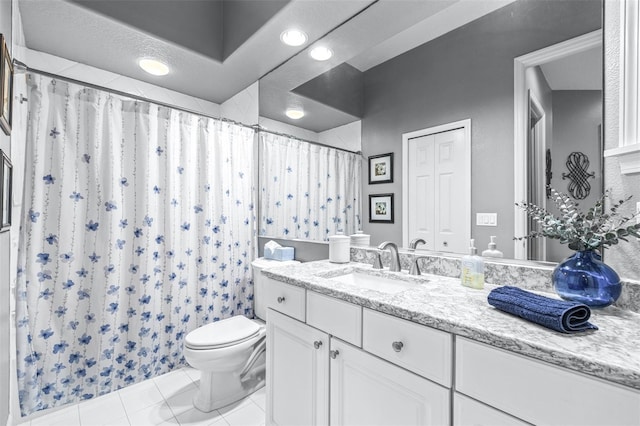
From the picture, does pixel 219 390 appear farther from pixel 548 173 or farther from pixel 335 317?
pixel 548 173

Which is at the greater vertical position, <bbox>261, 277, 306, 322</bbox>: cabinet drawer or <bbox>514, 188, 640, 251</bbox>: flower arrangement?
<bbox>514, 188, 640, 251</bbox>: flower arrangement

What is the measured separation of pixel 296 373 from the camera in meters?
1.21

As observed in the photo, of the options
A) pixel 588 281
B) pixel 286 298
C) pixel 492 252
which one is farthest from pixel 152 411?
pixel 588 281

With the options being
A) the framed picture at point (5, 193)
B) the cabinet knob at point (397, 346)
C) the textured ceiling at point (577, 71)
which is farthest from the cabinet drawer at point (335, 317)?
the framed picture at point (5, 193)

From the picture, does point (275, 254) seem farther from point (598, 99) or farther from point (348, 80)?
point (598, 99)

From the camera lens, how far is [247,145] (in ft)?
7.88

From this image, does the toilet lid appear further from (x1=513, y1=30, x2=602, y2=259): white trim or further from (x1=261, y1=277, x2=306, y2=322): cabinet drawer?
(x1=513, y1=30, x2=602, y2=259): white trim

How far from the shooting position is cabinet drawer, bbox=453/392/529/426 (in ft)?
2.15

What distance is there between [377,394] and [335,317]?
0.90 ft

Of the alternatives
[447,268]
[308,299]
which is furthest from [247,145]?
[447,268]

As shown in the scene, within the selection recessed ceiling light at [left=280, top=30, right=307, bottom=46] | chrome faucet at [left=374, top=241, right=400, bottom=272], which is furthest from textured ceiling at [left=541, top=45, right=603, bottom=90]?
recessed ceiling light at [left=280, top=30, right=307, bottom=46]

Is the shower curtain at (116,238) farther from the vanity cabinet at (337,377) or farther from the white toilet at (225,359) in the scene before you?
the vanity cabinet at (337,377)

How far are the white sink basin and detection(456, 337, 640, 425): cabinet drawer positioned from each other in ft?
1.80

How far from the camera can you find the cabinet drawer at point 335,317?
0.98 metres
